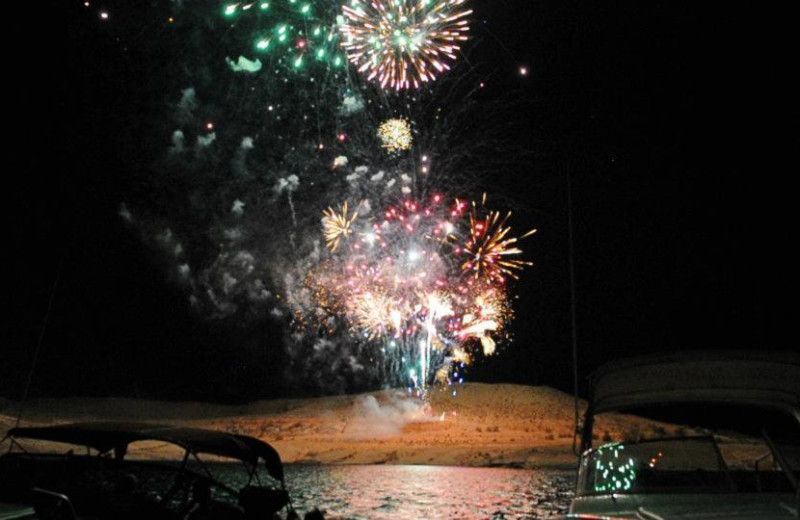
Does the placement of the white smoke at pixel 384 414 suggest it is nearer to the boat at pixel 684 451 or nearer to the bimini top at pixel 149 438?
the bimini top at pixel 149 438

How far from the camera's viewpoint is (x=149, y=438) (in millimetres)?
7191

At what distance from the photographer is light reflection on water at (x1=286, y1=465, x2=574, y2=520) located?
1359cm

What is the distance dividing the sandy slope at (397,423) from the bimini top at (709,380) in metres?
9.54

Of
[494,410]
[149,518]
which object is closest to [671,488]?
[149,518]

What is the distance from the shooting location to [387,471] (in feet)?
75.8

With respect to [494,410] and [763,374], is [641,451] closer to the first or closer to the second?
[763,374]

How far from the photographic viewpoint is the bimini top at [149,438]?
7211 mm

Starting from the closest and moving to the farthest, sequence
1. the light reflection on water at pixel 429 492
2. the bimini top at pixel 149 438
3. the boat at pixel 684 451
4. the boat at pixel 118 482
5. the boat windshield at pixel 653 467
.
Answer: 1. the boat at pixel 684 451
2. the boat windshield at pixel 653 467
3. the boat at pixel 118 482
4. the bimini top at pixel 149 438
5. the light reflection on water at pixel 429 492

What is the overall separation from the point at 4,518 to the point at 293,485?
14.4m

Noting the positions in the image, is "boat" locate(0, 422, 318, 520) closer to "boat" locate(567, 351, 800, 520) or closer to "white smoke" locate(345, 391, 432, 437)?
"boat" locate(567, 351, 800, 520)

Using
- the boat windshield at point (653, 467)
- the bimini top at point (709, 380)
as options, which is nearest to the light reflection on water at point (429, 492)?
the boat windshield at point (653, 467)

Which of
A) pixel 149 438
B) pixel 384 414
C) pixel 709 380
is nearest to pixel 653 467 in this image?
pixel 709 380

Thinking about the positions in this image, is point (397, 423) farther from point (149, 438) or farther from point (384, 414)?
point (149, 438)

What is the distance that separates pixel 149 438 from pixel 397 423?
43045mm
